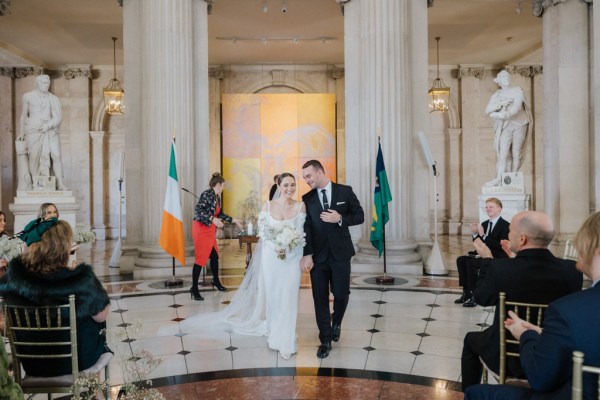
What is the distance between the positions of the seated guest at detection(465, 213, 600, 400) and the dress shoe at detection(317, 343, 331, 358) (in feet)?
8.80

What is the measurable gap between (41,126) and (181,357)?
711 cm

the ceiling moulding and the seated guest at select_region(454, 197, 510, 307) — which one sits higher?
the ceiling moulding

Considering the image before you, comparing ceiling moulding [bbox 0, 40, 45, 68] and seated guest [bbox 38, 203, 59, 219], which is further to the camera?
ceiling moulding [bbox 0, 40, 45, 68]

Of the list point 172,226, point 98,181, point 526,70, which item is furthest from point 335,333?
point 526,70

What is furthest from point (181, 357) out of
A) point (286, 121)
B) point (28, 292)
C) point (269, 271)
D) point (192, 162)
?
point (286, 121)

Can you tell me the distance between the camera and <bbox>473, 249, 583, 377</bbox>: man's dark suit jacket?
2.91m

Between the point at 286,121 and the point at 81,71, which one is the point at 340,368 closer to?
the point at 286,121

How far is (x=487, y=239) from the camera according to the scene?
6.20 metres

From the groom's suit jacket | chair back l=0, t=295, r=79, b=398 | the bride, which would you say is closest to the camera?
chair back l=0, t=295, r=79, b=398

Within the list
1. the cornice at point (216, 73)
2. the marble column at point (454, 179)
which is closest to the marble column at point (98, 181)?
the cornice at point (216, 73)

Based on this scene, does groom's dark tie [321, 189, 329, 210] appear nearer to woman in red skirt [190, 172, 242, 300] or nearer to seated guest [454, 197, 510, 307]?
seated guest [454, 197, 510, 307]

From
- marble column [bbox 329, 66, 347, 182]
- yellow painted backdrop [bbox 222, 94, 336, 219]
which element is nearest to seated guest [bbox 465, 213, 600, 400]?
yellow painted backdrop [bbox 222, 94, 336, 219]

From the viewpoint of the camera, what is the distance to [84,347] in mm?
3102

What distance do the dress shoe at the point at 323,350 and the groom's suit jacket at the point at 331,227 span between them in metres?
0.77
